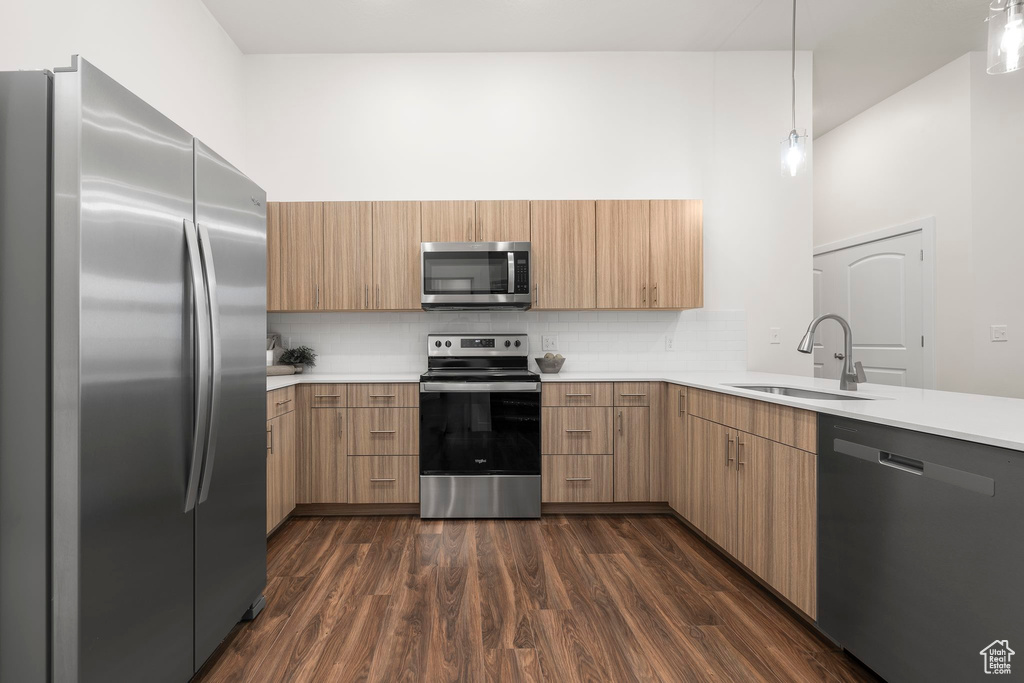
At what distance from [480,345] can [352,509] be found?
140 centimetres

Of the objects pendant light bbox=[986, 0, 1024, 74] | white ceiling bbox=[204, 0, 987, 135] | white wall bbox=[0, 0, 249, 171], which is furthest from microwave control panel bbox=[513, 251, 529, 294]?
pendant light bbox=[986, 0, 1024, 74]

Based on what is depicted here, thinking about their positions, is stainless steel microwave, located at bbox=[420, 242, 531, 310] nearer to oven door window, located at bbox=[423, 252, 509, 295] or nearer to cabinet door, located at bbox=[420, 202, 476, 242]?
oven door window, located at bbox=[423, 252, 509, 295]

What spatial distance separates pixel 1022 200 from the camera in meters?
3.27

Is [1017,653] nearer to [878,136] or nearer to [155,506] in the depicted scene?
[155,506]

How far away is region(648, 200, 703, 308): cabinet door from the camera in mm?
3436

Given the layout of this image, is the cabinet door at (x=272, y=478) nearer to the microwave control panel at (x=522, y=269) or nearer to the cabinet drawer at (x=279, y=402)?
the cabinet drawer at (x=279, y=402)

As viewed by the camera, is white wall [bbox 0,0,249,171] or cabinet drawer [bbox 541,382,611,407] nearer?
white wall [bbox 0,0,249,171]

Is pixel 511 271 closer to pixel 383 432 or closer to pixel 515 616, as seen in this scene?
pixel 383 432

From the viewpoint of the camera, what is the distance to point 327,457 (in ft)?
10.3

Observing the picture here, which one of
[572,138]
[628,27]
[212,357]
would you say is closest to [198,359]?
[212,357]

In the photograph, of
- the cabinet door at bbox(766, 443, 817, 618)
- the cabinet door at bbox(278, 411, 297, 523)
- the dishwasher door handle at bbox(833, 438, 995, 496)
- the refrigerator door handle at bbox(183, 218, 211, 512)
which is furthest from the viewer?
the cabinet door at bbox(278, 411, 297, 523)

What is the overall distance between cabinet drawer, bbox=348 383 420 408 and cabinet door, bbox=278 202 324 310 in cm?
71

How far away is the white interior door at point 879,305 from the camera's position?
3910 mm

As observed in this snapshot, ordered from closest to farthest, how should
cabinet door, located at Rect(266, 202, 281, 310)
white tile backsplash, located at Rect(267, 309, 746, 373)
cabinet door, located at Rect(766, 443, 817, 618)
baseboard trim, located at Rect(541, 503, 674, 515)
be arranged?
1. cabinet door, located at Rect(766, 443, 817, 618)
2. baseboard trim, located at Rect(541, 503, 674, 515)
3. cabinet door, located at Rect(266, 202, 281, 310)
4. white tile backsplash, located at Rect(267, 309, 746, 373)
